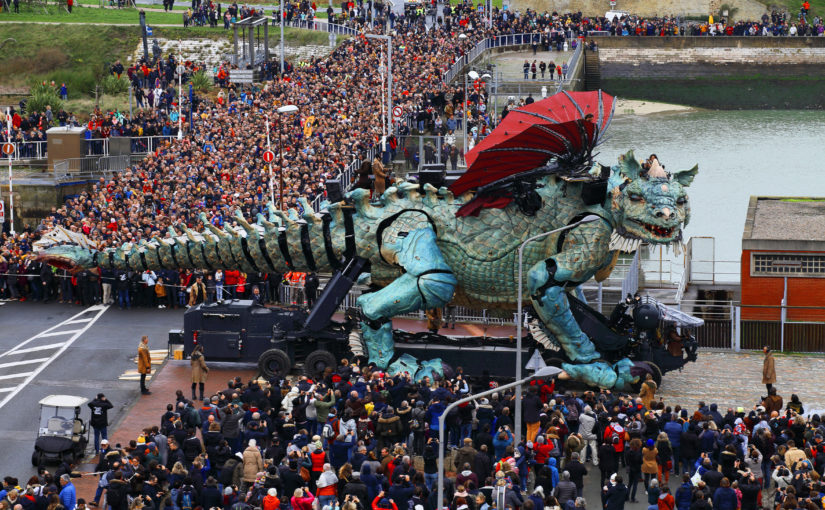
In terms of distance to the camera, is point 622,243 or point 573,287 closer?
point 622,243


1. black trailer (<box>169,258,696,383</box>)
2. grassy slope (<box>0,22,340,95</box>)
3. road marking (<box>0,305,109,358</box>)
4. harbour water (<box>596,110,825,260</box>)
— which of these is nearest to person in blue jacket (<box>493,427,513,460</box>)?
black trailer (<box>169,258,696,383</box>)

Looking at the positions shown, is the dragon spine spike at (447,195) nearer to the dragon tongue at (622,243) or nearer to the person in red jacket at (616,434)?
the dragon tongue at (622,243)

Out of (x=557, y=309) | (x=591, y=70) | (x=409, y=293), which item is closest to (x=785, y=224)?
(x=557, y=309)

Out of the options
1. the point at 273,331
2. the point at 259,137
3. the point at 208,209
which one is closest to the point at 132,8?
the point at 259,137

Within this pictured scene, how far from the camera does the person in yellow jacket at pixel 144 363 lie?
36.5m

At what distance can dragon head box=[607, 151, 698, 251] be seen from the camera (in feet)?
114

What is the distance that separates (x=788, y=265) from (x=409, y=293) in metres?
10.7

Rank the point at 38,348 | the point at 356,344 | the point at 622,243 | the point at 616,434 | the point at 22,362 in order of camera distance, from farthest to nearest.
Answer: the point at 38,348, the point at 22,362, the point at 356,344, the point at 622,243, the point at 616,434

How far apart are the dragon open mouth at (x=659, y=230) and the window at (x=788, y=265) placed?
776cm

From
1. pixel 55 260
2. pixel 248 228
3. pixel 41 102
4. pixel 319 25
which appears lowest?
pixel 55 260

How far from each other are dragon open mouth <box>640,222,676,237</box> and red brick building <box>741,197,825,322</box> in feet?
25.2

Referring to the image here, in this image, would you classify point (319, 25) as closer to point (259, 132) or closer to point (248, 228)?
point (259, 132)

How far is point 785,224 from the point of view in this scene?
142 feet

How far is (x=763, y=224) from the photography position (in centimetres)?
4359
